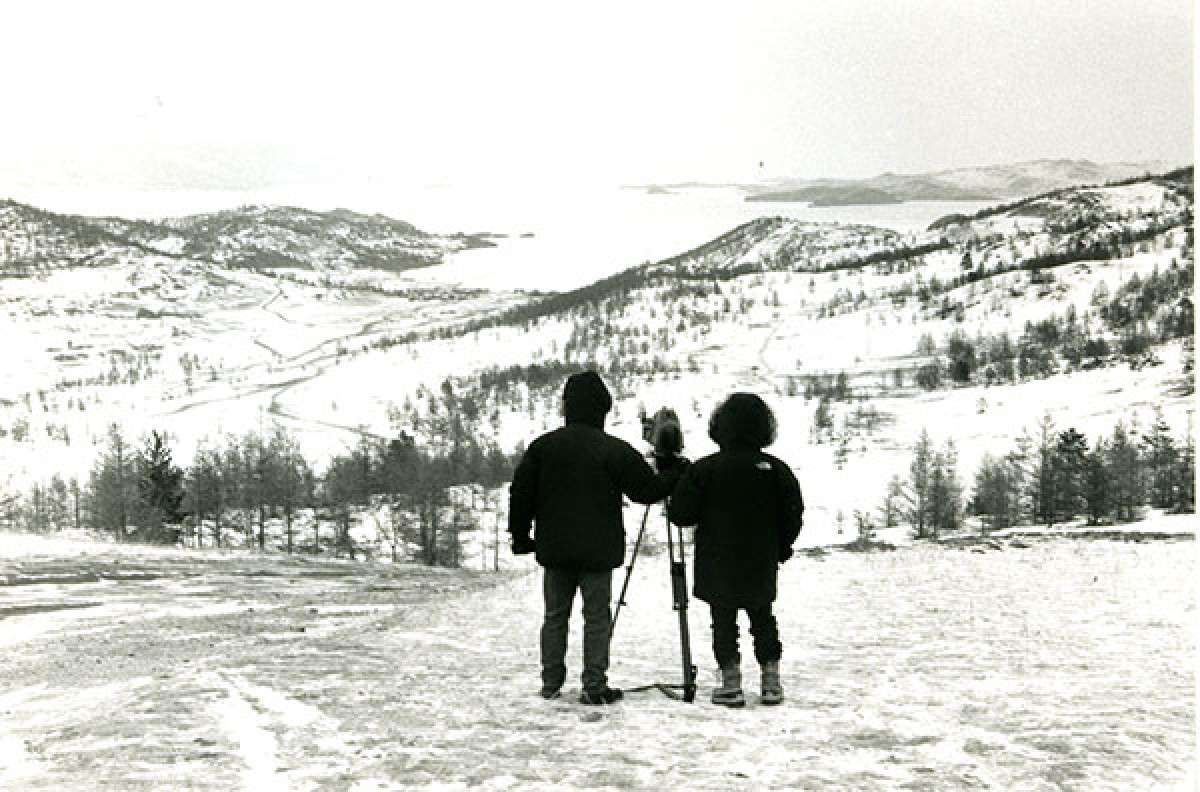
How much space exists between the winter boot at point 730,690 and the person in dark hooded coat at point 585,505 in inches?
37.4

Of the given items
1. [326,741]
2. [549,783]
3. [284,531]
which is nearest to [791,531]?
[549,783]

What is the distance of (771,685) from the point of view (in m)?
9.10

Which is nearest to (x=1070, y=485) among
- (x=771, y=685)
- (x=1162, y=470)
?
(x=1162, y=470)

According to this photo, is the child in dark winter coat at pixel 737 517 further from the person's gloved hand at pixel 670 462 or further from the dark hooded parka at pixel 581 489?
the dark hooded parka at pixel 581 489

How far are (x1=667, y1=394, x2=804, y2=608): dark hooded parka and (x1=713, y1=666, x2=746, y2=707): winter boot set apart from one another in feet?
2.19

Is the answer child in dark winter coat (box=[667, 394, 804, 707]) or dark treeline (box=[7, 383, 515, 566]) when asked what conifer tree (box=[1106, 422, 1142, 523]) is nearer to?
dark treeline (box=[7, 383, 515, 566])

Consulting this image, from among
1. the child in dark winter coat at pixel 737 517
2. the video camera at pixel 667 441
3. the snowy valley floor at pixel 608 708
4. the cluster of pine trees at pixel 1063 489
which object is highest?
the video camera at pixel 667 441

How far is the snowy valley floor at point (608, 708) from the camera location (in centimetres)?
716

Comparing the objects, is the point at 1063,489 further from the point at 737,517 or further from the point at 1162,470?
the point at 737,517

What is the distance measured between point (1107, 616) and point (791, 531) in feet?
36.9

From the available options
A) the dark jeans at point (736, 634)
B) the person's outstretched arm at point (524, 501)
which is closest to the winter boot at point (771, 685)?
the dark jeans at point (736, 634)

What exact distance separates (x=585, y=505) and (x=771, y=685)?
95.7 inches

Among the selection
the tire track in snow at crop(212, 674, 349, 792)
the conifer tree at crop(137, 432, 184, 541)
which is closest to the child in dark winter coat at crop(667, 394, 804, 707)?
the tire track in snow at crop(212, 674, 349, 792)

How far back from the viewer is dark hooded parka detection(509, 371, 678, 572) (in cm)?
885
